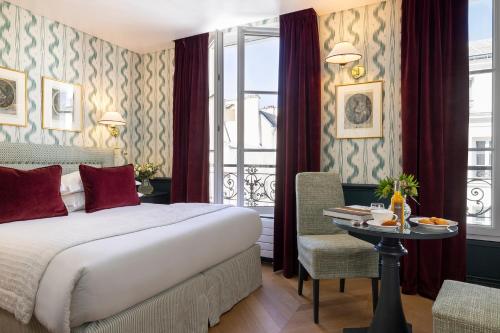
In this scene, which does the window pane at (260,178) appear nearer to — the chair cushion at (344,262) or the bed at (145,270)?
the bed at (145,270)

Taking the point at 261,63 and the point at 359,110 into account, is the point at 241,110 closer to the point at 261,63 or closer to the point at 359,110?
the point at 261,63

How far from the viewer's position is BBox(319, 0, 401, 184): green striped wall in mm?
3064

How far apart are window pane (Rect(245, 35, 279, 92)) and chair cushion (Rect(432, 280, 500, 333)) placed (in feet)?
9.09

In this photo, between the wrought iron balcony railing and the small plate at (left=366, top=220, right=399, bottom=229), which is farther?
the wrought iron balcony railing

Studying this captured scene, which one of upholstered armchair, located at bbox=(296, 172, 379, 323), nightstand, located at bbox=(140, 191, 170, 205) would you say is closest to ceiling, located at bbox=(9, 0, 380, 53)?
upholstered armchair, located at bbox=(296, 172, 379, 323)

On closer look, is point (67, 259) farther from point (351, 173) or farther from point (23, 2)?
point (23, 2)

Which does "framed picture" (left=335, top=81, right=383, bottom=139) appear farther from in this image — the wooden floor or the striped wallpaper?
the wooden floor

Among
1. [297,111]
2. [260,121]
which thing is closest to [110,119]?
[260,121]

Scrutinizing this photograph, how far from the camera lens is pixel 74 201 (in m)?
2.77

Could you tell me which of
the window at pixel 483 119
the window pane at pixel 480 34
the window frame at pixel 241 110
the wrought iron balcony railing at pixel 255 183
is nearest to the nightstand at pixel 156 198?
the wrought iron balcony railing at pixel 255 183

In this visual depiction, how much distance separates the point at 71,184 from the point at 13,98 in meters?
1.13

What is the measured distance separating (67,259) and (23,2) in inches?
116

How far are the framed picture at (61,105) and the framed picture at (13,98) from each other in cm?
20

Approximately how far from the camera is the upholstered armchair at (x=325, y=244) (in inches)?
89.0
